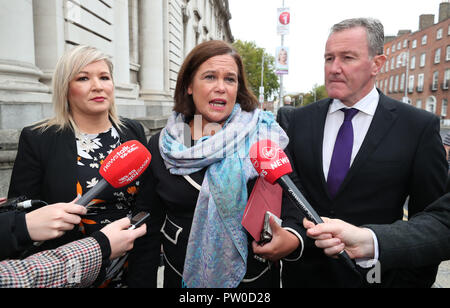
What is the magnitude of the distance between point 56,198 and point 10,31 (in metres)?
3.51

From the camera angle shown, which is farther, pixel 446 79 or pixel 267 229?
pixel 446 79

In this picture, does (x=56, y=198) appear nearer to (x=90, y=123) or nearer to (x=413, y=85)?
(x=90, y=123)

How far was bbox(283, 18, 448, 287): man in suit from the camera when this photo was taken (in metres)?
1.76

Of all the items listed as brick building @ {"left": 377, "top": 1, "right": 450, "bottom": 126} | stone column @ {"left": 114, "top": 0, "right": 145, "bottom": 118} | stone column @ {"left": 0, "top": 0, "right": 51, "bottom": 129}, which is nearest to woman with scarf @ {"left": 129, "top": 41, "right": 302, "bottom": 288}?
stone column @ {"left": 0, "top": 0, "right": 51, "bottom": 129}

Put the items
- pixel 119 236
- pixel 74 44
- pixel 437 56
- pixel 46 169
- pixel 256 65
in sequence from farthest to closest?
1. pixel 256 65
2. pixel 437 56
3. pixel 74 44
4. pixel 46 169
5. pixel 119 236

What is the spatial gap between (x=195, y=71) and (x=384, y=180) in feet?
4.57

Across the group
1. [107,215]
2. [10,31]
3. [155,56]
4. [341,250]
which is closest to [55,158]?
[107,215]

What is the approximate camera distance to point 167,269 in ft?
6.54

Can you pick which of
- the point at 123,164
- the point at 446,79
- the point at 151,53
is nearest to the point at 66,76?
the point at 123,164

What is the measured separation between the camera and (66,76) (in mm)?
2029

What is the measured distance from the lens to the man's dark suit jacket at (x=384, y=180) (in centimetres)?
173

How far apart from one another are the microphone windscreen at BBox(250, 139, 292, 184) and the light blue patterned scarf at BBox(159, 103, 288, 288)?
324 millimetres

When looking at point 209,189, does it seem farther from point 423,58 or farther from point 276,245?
point 423,58

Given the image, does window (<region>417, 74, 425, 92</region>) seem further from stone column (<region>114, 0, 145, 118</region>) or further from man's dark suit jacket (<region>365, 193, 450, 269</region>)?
man's dark suit jacket (<region>365, 193, 450, 269</region>)
